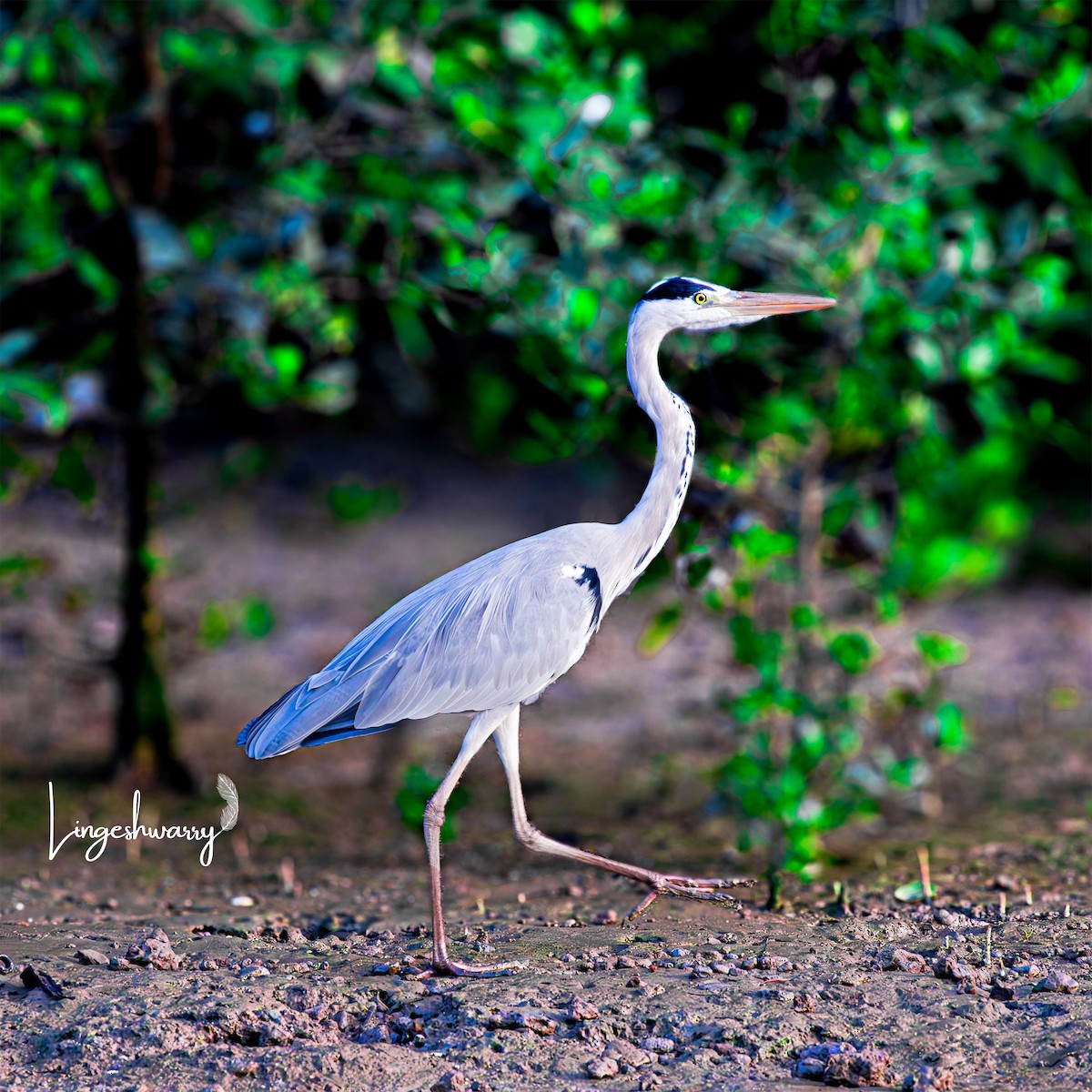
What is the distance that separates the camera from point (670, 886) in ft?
12.7

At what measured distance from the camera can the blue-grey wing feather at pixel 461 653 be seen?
360cm

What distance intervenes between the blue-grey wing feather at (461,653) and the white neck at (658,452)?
5.2 inches

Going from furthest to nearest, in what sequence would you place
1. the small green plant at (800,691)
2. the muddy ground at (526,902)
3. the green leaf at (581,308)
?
the small green plant at (800,691) < the green leaf at (581,308) < the muddy ground at (526,902)

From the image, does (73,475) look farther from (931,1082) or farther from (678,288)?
(931,1082)

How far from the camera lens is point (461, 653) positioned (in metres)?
3.62

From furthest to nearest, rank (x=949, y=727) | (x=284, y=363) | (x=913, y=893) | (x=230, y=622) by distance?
(x=230, y=622) → (x=284, y=363) → (x=949, y=727) → (x=913, y=893)

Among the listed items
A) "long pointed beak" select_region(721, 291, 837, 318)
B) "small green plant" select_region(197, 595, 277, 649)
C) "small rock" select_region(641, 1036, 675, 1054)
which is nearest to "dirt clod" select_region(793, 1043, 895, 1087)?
"small rock" select_region(641, 1036, 675, 1054)

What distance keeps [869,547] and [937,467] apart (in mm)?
403

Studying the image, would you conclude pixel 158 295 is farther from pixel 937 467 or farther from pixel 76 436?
pixel 937 467

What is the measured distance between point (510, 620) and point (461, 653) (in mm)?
148

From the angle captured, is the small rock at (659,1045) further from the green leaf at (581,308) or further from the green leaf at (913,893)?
the green leaf at (581,308)

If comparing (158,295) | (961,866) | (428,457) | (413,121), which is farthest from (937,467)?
(428,457)

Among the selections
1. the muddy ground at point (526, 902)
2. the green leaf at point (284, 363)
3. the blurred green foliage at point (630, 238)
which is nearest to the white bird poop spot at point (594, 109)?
Answer: the blurred green foliage at point (630, 238)

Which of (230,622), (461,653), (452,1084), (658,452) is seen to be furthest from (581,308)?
(230,622)
